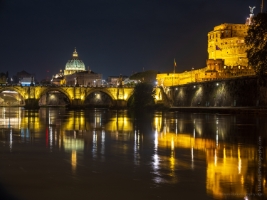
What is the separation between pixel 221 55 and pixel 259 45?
77.0m

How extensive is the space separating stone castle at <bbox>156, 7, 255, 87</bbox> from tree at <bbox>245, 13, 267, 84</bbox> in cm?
5992

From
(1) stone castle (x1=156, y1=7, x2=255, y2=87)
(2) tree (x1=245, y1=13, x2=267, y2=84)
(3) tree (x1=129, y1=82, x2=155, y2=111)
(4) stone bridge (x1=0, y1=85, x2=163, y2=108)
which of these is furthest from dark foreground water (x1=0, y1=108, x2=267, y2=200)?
(4) stone bridge (x1=0, y1=85, x2=163, y2=108)

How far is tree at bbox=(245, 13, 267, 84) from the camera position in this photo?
133ft

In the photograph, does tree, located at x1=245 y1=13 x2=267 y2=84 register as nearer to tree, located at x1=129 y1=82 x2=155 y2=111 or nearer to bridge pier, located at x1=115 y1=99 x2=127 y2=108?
tree, located at x1=129 y1=82 x2=155 y2=111

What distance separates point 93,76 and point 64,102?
59.4ft

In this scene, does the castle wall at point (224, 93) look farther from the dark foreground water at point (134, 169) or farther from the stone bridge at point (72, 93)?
the dark foreground water at point (134, 169)

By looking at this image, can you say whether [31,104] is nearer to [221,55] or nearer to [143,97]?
[143,97]

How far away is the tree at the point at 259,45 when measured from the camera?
133ft

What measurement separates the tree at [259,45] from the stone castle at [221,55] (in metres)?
59.9

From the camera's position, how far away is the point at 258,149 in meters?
20.2

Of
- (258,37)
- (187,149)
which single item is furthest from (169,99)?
(187,149)

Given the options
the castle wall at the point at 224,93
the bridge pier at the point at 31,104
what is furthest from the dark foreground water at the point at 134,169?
the bridge pier at the point at 31,104

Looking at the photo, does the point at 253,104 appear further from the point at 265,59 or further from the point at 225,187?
the point at 225,187

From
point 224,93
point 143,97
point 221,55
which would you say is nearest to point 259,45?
point 224,93
